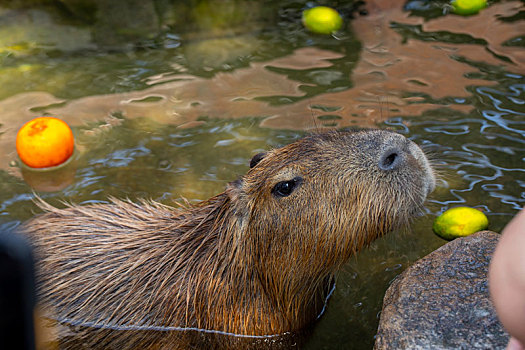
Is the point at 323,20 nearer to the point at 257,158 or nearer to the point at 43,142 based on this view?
the point at 43,142

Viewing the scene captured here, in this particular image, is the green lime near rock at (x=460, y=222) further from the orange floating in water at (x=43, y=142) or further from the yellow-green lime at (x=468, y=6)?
the yellow-green lime at (x=468, y=6)

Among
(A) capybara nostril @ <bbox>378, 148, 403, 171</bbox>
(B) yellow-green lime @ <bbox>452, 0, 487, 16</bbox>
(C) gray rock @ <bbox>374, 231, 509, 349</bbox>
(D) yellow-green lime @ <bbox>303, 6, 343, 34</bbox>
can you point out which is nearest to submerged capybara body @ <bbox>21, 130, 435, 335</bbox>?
(A) capybara nostril @ <bbox>378, 148, 403, 171</bbox>

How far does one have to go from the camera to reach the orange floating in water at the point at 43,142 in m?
3.79

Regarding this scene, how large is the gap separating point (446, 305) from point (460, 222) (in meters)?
1.02

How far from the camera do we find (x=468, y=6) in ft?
17.2

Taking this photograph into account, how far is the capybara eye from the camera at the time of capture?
8.15 feet

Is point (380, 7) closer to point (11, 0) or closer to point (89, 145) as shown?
point (89, 145)

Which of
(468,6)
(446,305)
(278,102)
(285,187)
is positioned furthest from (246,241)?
(468,6)

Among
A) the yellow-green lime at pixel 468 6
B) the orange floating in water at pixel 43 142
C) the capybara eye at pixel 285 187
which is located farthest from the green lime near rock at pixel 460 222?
the yellow-green lime at pixel 468 6

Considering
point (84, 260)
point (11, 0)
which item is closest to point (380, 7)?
point (11, 0)

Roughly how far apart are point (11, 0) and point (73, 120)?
1.80 meters

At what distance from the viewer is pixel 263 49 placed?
200 inches

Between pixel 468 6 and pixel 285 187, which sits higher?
pixel 285 187

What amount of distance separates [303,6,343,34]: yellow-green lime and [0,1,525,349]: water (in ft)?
0.26
